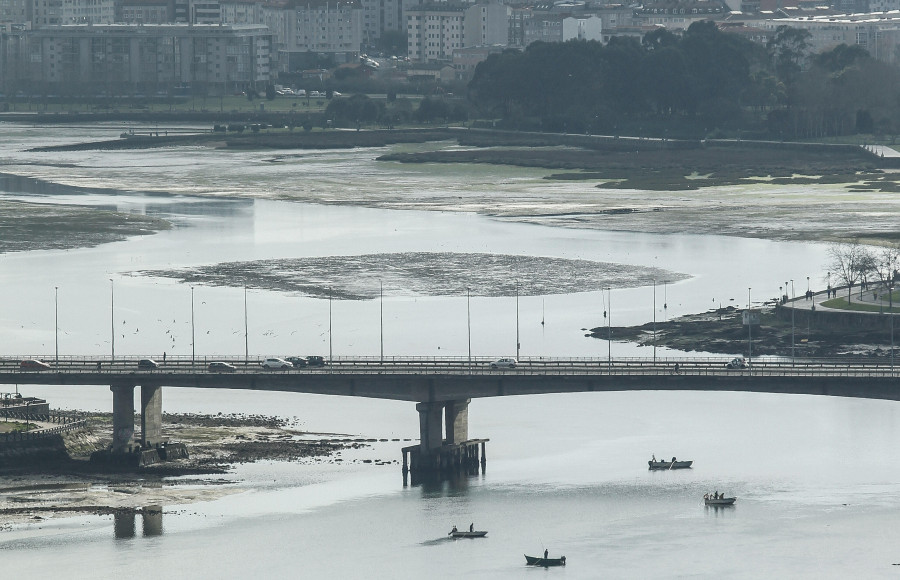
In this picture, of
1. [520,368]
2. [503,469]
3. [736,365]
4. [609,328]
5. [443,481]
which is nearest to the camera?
[443,481]

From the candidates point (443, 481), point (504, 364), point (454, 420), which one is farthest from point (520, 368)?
point (443, 481)

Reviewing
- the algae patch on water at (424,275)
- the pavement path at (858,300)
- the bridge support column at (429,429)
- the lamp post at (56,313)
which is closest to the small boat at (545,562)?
the bridge support column at (429,429)

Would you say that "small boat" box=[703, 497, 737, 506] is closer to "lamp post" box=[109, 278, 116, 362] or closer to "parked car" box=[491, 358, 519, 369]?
"parked car" box=[491, 358, 519, 369]

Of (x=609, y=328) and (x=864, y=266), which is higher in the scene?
(x=864, y=266)

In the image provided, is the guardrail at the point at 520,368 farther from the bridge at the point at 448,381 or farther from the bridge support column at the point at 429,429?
the bridge support column at the point at 429,429

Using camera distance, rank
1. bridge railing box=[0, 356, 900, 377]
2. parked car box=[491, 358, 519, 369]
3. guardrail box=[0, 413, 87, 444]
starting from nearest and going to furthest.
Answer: guardrail box=[0, 413, 87, 444] < bridge railing box=[0, 356, 900, 377] < parked car box=[491, 358, 519, 369]

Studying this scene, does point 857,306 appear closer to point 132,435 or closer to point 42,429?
point 132,435

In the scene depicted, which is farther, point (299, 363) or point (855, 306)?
point (855, 306)

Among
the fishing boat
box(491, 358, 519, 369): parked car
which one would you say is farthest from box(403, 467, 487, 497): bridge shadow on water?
the fishing boat
